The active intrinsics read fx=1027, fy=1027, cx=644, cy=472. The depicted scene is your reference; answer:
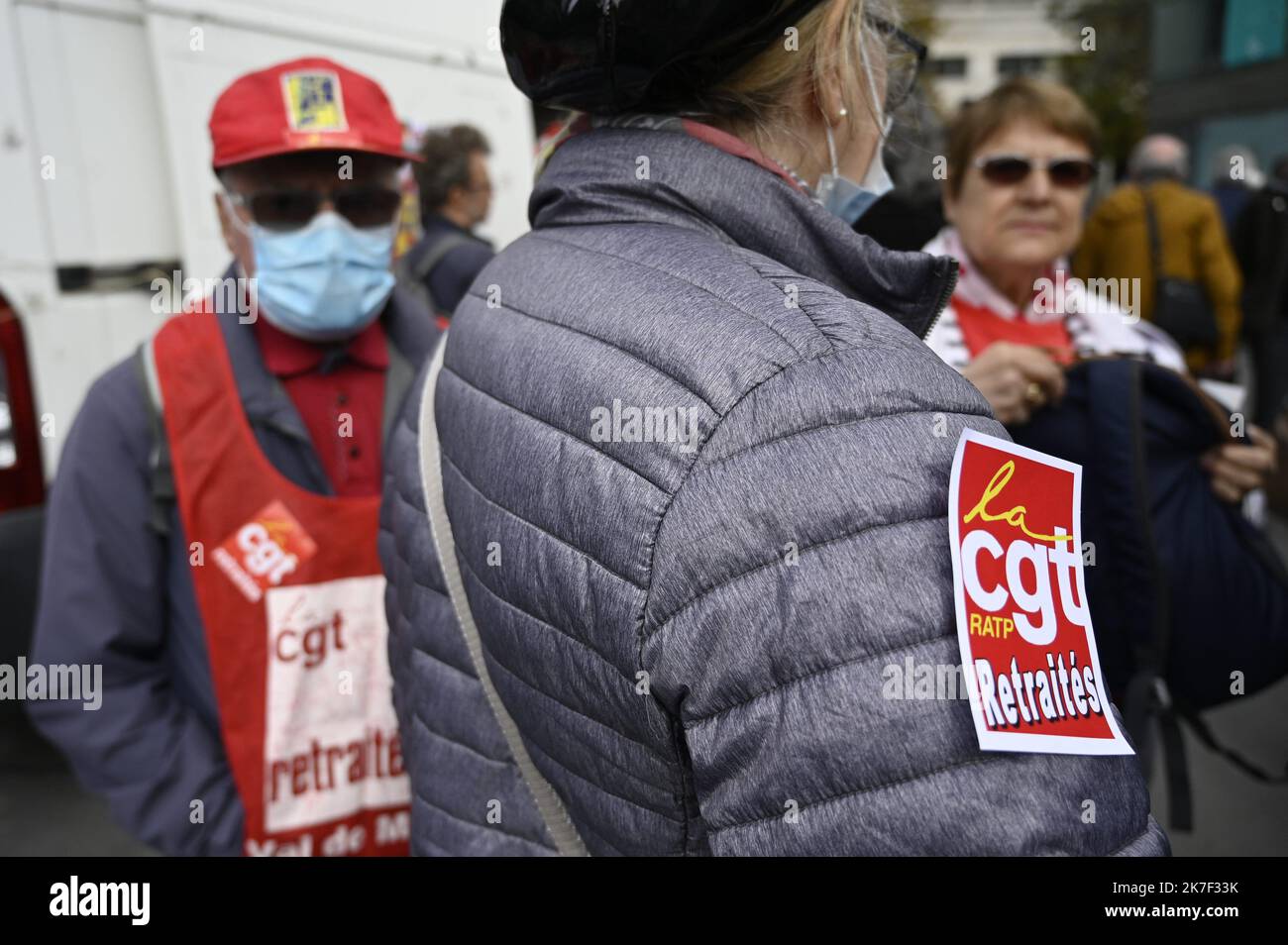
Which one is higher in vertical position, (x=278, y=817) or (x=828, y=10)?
(x=828, y=10)

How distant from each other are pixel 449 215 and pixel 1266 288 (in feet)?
18.1

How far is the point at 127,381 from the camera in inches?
73.2

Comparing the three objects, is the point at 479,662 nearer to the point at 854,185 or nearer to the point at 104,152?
the point at 854,185

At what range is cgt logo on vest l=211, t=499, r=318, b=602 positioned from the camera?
1.82 m

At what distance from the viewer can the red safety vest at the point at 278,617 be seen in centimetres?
182

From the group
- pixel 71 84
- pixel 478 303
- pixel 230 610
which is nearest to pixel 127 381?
pixel 230 610

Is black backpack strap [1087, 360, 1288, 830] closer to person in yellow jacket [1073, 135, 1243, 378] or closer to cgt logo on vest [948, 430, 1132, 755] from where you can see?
cgt logo on vest [948, 430, 1132, 755]

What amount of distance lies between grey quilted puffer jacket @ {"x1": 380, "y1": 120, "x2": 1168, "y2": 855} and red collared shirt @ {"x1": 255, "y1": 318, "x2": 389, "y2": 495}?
0.95 metres

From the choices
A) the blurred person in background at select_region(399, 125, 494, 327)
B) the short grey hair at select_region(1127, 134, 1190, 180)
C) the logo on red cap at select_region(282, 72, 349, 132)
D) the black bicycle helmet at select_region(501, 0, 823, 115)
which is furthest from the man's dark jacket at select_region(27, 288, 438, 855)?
the short grey hair at select_region(1127, 134, 1190, 180)

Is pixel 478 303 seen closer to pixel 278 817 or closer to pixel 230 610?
pixel 230 610

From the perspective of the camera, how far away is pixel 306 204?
2.06 metres

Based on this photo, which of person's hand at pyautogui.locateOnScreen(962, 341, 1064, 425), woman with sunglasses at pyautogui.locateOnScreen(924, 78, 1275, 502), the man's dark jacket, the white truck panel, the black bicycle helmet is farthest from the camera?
the white truck panel

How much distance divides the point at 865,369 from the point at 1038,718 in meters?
0.30

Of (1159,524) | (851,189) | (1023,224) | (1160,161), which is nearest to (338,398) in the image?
(851,189)
